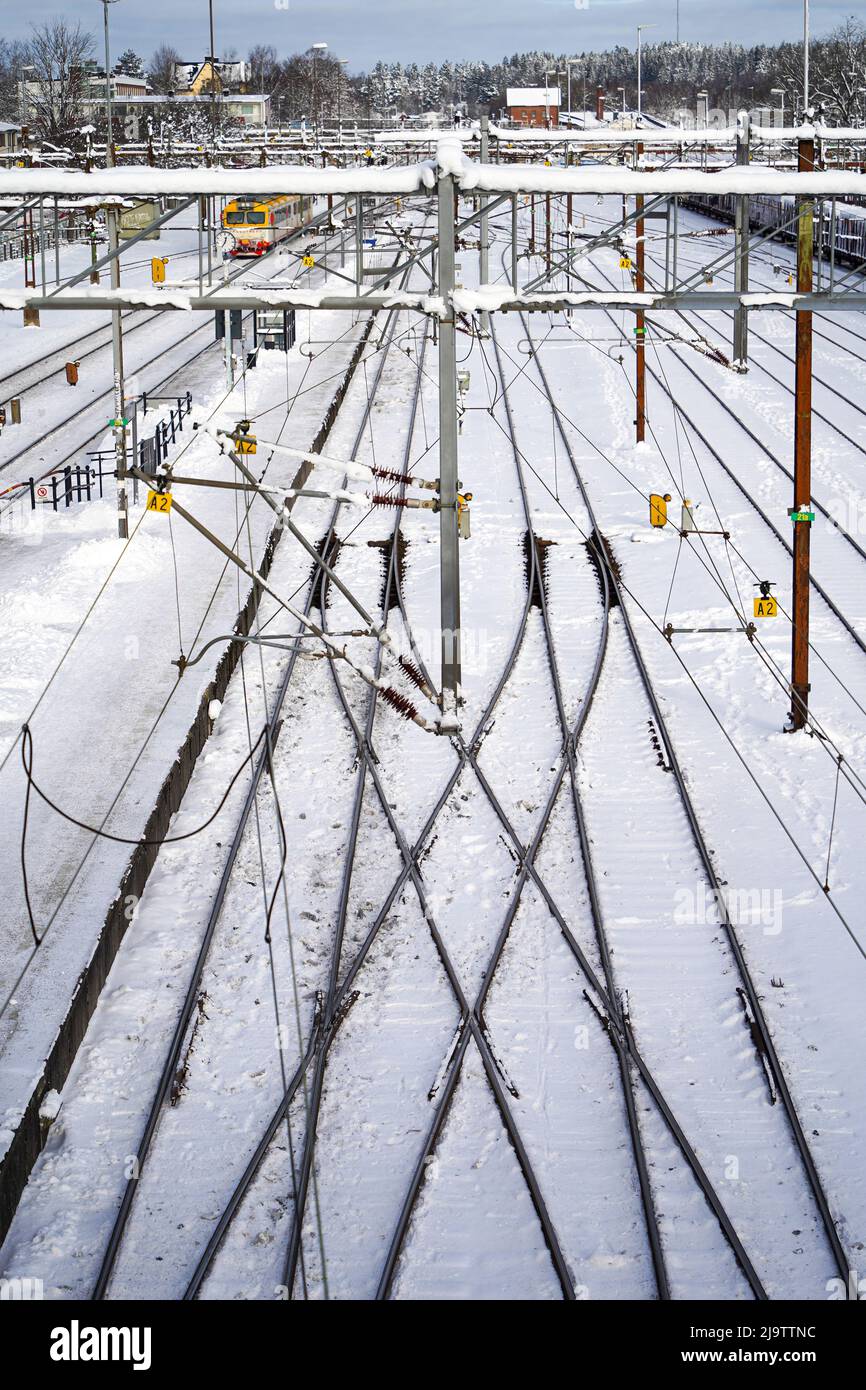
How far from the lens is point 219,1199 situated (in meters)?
9.09

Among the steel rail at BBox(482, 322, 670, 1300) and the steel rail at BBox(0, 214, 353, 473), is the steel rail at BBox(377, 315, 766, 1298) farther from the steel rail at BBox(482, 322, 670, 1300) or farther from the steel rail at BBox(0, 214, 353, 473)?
the steel rail at BBox(0, 214, 353, 473)

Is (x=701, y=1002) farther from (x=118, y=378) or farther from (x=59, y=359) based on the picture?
(x=59, y=359)

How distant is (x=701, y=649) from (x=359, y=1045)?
9063mm

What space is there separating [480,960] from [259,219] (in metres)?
40.0

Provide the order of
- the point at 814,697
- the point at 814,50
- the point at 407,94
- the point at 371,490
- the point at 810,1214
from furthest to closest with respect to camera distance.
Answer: the point at 407,94 < the point at 814,50 < the point at 371,490 < the point at 814,697 < the point at 810,1214

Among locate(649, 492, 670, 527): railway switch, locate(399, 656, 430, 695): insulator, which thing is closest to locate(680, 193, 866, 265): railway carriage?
locate(649, 492, 670, 527): railway switch

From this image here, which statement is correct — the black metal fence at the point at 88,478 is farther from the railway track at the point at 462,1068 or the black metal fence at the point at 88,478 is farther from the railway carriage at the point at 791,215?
the railway carriage at the point at 791,215

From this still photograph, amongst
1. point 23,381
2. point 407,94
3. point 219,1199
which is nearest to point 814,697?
point 219,1199

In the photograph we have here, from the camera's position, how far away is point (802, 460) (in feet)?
49.1

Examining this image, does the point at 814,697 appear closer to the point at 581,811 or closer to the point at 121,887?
the point at 581,811

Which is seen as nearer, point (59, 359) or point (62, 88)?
point (59, 359)

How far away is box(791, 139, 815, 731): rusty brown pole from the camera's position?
14.1 meters

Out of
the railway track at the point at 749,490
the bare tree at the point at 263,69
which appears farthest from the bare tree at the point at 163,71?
the railway track at the point at 749,490

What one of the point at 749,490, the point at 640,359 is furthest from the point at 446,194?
the point at 640,359
